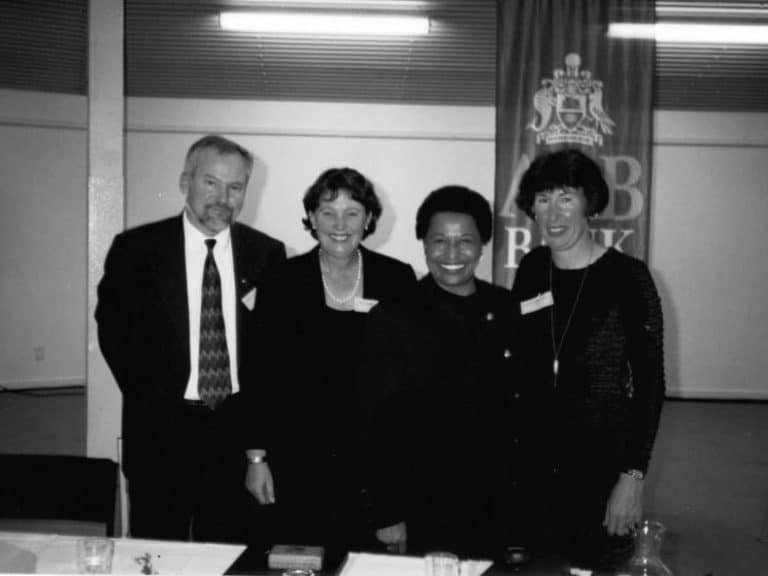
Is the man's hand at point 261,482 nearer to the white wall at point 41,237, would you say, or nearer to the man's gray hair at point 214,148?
the man's gray hair at point 214,148

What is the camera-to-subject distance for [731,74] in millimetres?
9188

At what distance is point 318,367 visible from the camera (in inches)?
109

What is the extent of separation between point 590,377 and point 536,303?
27cm

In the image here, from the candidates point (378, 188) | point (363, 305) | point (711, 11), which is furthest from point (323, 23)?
point (363, 305)

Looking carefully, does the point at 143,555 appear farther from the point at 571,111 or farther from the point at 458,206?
the point at 571,111

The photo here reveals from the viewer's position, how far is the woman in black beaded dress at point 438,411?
2.51 meters

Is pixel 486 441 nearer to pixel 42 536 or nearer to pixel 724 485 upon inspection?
pixel 42 536

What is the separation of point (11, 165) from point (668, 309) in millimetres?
7581

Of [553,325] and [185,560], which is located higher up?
[553,325]

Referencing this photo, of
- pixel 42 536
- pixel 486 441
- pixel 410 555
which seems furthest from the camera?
pixel 486 441

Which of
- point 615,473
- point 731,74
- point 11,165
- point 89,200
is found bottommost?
point 615,473

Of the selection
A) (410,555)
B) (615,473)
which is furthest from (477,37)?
(410,555)

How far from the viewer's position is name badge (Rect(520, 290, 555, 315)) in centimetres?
267

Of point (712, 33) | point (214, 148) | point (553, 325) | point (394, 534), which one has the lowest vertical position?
point (394, 534)
